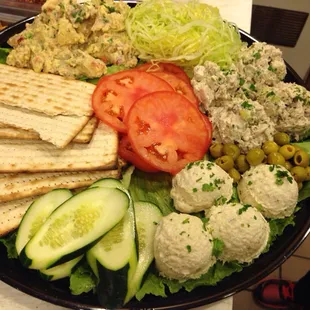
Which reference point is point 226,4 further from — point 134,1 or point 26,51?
point 26,51

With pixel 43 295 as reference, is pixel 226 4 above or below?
above

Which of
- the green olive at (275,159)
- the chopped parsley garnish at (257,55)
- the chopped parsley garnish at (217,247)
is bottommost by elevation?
the chopped parsley garnish at (217,247)

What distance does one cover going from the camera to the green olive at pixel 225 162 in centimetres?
237

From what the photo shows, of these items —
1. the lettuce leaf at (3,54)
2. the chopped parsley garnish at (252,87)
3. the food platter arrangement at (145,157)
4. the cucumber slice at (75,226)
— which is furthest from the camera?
the lettuce leaf at (3,54)

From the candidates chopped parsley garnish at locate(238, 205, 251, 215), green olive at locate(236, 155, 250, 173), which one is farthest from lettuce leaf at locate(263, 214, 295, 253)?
green olive at locate(236, 155, 250, 173)

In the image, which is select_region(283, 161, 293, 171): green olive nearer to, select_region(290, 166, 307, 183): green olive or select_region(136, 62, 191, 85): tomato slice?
select_region(290, 166, 307, 183): green olive

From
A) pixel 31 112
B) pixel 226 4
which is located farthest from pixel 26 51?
pixel 226 4

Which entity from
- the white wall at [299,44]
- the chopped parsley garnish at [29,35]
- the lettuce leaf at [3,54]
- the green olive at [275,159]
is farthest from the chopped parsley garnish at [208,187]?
the white wall at [299,44]

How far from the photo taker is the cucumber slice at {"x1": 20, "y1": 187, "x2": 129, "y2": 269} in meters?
1.79

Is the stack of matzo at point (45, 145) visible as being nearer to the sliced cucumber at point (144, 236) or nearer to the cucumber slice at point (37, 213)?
the cucumber slice at point (37, 213)

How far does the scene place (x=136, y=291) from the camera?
76.0 inches

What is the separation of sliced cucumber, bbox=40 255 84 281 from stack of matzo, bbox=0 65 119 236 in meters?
0.31

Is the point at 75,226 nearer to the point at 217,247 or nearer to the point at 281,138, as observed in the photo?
the point at 217,247

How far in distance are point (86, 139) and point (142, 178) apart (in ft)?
1.37
